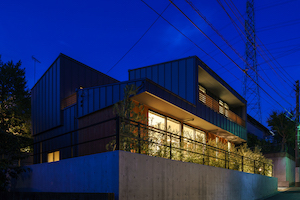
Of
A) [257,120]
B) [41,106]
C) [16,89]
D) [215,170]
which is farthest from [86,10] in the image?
[215,170]

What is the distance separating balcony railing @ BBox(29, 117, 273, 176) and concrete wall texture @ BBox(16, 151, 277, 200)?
59 cm

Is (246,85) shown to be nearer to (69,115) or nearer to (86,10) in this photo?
(69,115)

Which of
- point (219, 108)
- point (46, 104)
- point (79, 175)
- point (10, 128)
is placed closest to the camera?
point (79, 175)

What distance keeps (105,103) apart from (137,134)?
A: 354 cm

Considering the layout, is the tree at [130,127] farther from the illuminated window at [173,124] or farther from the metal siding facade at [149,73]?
the metal siding facade at [149,73]

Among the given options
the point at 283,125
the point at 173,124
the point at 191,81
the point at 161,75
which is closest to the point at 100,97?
the point at 173,124

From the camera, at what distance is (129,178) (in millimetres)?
7191

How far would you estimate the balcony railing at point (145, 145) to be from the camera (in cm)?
870

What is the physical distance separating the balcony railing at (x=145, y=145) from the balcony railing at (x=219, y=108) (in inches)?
153

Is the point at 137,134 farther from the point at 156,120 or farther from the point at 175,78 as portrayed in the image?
the point at 175,78

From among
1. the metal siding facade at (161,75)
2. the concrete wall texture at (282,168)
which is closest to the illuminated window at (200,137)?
the metal siding facade at (161,75)

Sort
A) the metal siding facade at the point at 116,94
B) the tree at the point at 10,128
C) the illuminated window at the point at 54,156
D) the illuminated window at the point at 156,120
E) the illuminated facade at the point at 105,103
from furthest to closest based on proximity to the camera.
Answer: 1. the illuminated window at the point at 54,156
2. the illuminated window at the point at 156,120
3. the illuminated facade at the point at 105,103
4. the metal siding facade at the point at 116,94
5. the tree at the point at 10,128

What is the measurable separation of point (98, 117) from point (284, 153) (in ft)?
63.6

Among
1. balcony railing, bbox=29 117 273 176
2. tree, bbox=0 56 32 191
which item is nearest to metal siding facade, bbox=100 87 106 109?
balcony railing, bbox=29 117 273 176
